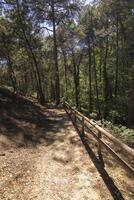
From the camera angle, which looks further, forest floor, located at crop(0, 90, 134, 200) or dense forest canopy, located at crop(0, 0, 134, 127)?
dense forest canopy, located at crop(0, 0, 134, 127)

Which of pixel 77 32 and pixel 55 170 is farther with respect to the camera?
pixel 77 32

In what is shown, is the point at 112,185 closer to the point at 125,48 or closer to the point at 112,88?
the point at 125,48

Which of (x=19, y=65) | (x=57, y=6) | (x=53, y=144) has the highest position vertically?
(x=57, y=6)

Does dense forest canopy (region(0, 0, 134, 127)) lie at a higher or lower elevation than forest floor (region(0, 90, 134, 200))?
higher

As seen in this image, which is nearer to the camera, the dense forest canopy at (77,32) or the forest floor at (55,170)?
the forest floor at (55,170)

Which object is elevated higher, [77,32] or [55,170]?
[77,32]

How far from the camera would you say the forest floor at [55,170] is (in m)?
6.38

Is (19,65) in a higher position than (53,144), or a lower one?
higher

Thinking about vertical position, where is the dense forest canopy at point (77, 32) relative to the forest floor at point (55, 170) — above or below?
above

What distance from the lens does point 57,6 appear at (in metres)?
27.7

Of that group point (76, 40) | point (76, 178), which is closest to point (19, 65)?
point (76, 40)

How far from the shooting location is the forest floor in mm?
6379

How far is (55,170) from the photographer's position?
7844 mm

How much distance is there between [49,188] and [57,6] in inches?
946
